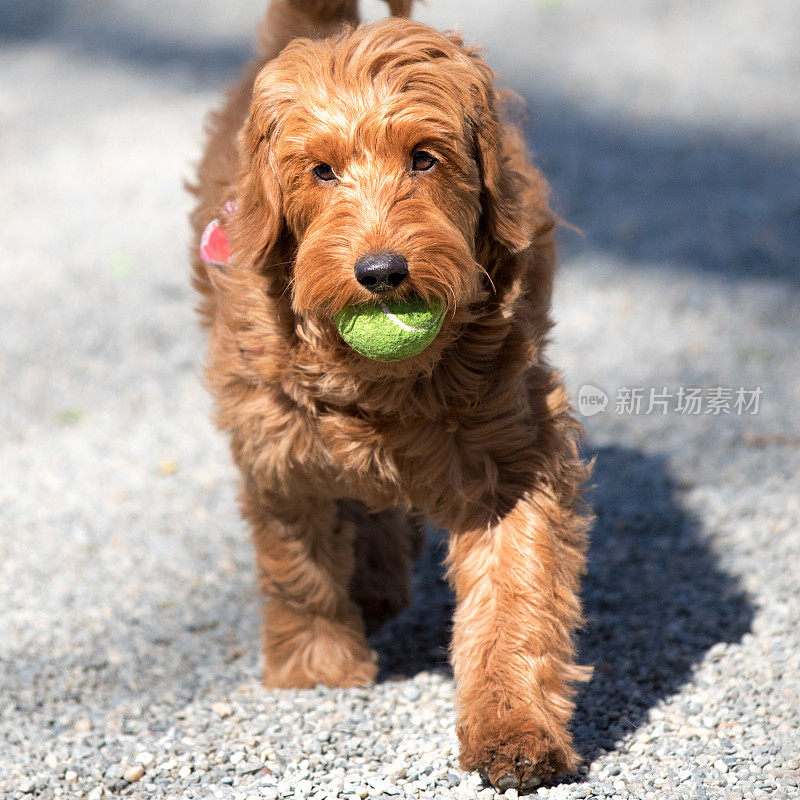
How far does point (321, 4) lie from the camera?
4.33 meters

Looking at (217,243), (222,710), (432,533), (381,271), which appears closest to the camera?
(381,271)

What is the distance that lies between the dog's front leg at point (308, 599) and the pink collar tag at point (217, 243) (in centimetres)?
82

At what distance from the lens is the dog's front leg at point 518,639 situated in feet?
10.2

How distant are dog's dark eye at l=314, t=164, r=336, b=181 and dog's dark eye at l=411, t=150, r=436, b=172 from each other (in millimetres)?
210

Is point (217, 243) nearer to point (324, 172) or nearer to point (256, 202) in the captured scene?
point (256, 202)

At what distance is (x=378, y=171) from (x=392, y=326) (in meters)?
0.39

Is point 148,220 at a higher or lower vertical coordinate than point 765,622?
lower

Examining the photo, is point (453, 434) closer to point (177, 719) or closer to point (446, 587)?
point (177, 719)

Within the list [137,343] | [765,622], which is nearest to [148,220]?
[137,343]

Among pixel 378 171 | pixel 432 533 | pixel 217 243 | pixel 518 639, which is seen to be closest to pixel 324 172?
pixel 378 171

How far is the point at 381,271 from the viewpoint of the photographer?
276 cm

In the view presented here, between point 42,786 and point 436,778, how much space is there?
45.0 inches

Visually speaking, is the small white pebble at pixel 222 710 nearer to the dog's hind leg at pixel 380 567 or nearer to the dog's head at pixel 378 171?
the dog's hind leg at pixel 380 567

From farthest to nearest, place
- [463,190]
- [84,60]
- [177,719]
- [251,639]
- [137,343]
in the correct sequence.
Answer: [84,60]
[137,343]
[251,639]
[177,719]
[463,190]
